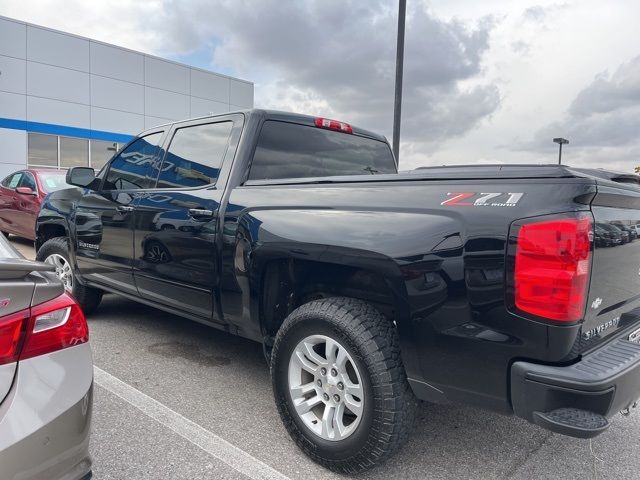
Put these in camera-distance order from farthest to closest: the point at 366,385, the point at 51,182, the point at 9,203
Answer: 1. the point at 9,203
2. the point at 51,182
3. the point at 366,385

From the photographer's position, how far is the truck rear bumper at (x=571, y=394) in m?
1.93

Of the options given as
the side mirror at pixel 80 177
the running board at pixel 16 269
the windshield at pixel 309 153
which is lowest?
the running board at pixel 16 269

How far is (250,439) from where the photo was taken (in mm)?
2875

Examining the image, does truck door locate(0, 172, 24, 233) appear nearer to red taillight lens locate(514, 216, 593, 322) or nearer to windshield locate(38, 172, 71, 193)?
windshield locate(38, 172, 71, 193)

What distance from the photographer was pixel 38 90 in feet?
65.4

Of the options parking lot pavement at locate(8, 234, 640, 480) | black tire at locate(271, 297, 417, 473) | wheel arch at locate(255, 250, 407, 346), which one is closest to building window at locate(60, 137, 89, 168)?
parking lot pavement at locate(8, 234, 640, 480)

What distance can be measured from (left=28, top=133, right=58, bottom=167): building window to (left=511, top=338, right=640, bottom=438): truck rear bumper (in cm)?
2220

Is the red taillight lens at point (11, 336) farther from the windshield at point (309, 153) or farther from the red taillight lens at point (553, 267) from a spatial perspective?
the windshield at point (309, 153)

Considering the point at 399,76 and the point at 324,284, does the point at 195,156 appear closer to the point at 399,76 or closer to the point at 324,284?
the point at 324,284

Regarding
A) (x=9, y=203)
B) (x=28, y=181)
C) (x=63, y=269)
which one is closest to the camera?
(x=63, y=269)

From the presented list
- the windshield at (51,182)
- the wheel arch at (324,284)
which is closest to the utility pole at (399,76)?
the wheel arch at (324,284)

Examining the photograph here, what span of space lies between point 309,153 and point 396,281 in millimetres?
1739

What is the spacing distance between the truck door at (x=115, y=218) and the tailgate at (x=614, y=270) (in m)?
3.25

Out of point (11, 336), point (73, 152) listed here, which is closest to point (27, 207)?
point (11, 336)
